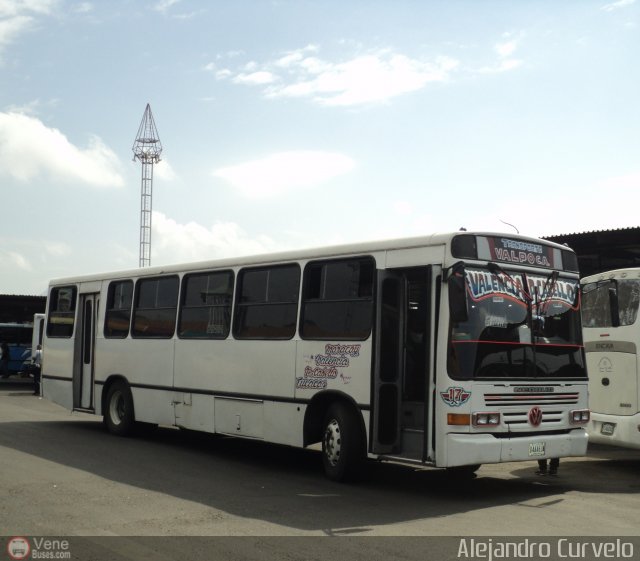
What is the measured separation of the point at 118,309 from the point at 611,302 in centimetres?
862

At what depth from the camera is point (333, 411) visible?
10633mm

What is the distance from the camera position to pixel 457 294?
932 cm

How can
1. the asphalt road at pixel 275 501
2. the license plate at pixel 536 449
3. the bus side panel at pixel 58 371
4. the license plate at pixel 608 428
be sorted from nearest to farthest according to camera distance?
the asphalt road at pixel 275 501, the license plate at pixel 536 449, the license plate at pixel 608 428, the bus side panel at pixel 58 371

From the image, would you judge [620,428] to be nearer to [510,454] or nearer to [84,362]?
[510,454]

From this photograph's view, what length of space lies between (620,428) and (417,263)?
4.45 m

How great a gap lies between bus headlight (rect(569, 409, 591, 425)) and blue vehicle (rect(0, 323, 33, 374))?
33.7 meters

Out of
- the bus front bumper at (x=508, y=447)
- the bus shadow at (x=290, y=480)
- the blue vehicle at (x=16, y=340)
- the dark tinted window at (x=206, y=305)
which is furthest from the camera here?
the blue vehicle at (x=16, y=340)

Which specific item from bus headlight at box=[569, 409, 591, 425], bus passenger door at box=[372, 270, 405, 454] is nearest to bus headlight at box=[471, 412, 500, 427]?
bus passenger door at box=[372, 270, 405, 454]

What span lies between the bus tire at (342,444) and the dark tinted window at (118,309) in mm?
5957

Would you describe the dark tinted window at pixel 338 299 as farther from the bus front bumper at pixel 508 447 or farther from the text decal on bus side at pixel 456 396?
the bus front bumper at pixel 508 447

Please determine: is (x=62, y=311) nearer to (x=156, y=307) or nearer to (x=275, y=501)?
(x=156, y=307)

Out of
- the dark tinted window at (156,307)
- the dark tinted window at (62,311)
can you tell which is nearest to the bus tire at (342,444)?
the dark tinted window at (156,307)

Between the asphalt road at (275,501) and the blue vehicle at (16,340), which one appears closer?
the asphalt road at (275,501)

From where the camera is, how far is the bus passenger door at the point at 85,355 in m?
16.3
